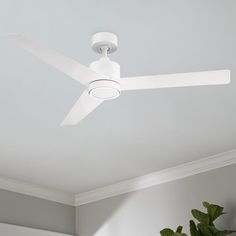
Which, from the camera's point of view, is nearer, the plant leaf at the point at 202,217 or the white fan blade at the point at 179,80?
the white fan blade at the point at 179,80

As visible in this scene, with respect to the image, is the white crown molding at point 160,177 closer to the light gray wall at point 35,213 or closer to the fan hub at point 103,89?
the light gray wall at point 35,213

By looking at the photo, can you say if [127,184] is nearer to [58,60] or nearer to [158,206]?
[158,206]

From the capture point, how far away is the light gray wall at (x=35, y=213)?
4506mm

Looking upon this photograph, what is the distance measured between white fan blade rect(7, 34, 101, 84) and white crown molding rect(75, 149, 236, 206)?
6.95ft

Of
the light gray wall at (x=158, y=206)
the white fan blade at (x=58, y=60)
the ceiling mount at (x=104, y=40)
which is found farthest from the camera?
the light gray wall at (x=158, y=206)

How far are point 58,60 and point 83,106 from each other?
37 centimetres

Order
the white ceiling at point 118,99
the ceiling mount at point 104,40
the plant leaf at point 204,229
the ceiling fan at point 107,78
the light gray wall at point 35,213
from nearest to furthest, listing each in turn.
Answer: the ceiling fan at point 107,78 < the white ceiling at point 118,99 < the ceiling mount at point 104,40 < the plant leaf at point 204,229 < the light gray wall at point 35,213

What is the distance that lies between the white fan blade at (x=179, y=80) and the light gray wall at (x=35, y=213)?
2605 mm

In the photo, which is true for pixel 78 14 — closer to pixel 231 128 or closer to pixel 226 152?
pixel 231 128

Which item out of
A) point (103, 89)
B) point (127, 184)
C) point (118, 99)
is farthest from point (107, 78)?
point (127, 184)

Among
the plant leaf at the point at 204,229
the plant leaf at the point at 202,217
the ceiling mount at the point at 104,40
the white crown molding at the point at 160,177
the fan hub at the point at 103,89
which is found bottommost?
the plant leaf at the point at 204,229

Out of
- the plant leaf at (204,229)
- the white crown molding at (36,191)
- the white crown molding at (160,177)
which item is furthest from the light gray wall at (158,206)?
the plant leaf at (204,229)

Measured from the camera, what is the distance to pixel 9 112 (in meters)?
3.21

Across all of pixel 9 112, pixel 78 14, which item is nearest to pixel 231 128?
pixel 9 112
